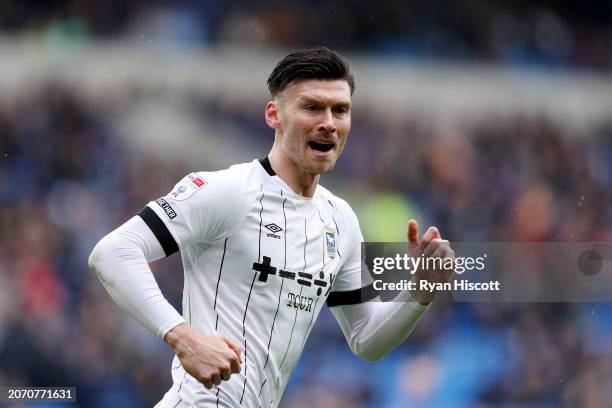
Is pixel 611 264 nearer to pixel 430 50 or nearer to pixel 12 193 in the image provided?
pixel 430 50

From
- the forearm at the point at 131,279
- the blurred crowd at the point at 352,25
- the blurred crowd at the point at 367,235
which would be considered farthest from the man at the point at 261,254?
the blurred crowd at the point at 352,25

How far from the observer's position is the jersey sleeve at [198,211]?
10.7 ft

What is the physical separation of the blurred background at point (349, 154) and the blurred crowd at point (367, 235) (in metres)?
0.02

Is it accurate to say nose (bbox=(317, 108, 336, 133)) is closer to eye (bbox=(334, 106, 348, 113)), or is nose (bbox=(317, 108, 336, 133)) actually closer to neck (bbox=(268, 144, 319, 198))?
eye (bbox=(334, 106, 348, 113))

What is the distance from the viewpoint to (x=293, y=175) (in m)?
3.69

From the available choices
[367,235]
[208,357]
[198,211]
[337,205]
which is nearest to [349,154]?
[367,235]

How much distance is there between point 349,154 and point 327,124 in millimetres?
5555

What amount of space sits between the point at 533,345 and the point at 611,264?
3.52ft

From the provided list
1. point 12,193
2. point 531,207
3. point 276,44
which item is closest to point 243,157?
point 276,44

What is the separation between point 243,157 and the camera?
922cm

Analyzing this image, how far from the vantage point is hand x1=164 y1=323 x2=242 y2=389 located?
2902mm

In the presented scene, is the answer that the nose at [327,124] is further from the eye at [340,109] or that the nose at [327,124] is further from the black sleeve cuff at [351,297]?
the black sleeve cuff at [351,297]

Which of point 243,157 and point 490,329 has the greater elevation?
point 243,157

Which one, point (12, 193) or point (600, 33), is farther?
point (600, 33)
